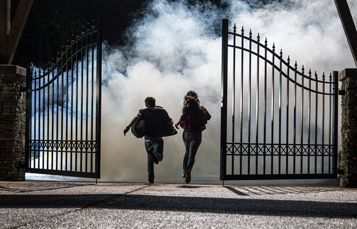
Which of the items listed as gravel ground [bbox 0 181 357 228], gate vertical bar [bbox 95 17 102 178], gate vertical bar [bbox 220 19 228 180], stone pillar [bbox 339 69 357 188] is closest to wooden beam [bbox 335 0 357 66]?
stone pillar [bbox 339 69 357 188]

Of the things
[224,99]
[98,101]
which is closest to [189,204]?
[224,99]

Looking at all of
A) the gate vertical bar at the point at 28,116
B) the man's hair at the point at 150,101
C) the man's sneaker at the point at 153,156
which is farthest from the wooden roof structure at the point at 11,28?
the man's sneaker at the point at 153,156

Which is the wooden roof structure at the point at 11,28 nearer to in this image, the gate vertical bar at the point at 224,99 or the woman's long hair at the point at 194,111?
the woman's long hair at the point at 194,111

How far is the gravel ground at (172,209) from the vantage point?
16.5ft

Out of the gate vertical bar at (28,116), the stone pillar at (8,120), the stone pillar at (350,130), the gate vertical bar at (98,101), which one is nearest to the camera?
the gate vertical bar at (98,101)

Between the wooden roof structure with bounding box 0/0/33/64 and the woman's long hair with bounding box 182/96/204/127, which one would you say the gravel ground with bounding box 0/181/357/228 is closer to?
the woman's long hair with bounding box 182/96/204/127

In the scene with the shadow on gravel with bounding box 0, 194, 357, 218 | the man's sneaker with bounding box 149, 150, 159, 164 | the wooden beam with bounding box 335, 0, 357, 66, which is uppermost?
the wooden beam with bounding box 335, 0, 357, 66

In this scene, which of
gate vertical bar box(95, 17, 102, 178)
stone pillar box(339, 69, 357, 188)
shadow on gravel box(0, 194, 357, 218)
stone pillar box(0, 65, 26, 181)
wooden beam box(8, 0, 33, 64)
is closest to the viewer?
shadow on gravel box(0, 194, 357, 218)

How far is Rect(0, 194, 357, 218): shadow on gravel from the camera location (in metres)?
5.88

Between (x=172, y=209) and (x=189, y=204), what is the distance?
506 mm

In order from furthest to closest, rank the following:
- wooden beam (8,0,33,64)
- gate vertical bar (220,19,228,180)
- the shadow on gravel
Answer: wooden beam (8,0,33,64) → gate vertical bar (220,19,228,180) → the shadow on gravel

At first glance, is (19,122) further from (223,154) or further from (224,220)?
(224,220)

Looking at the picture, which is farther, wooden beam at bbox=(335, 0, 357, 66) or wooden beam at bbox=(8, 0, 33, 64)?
wooden beam at bbox=(8, 0, 33, 64)

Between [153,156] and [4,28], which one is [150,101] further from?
[4,28]
